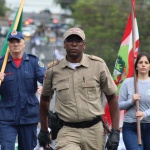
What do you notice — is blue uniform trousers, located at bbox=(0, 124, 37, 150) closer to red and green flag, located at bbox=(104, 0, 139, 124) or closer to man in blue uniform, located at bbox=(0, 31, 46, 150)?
man in blue uniform, located at bbox=(0, 31, 46, 150)

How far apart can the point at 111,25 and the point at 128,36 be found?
37.3 m

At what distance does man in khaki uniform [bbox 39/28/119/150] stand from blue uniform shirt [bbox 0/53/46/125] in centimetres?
140

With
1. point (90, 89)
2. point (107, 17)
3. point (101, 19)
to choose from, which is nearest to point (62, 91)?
point (90, 89)

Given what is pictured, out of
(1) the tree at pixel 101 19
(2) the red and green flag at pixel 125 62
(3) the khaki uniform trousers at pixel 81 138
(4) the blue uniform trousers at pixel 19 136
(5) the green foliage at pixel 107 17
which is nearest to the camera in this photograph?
(3) the khaki uniform trousers at pixel 81 138

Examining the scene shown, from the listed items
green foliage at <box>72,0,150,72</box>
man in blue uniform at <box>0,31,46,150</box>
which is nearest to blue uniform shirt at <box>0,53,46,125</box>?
man in blue uniform at <box>0,31,46,150</box>

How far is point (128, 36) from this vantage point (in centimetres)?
1062

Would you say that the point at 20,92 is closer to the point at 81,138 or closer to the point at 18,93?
the point at 18,93

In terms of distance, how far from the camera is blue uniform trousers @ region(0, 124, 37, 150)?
8797 millimetres

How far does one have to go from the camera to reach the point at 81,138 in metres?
7.38

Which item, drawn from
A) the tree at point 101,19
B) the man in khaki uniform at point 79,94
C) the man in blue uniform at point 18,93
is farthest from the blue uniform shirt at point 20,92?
the tree at point 101,19

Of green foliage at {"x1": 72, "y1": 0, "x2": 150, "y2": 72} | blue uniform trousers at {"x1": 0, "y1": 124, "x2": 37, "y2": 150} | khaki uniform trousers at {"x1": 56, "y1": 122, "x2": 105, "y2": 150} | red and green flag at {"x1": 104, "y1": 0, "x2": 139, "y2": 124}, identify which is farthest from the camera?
green foliage at {"x1": 72, "y1": 0, "x2": 150, "y2": 72}

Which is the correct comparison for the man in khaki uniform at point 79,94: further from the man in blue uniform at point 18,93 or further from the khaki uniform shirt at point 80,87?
the man in blue uniform at point 18,93

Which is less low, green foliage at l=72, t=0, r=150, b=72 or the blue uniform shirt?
green foliage at l=72, t=0, r=150, b=72

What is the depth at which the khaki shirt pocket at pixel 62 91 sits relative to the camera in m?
7.35
